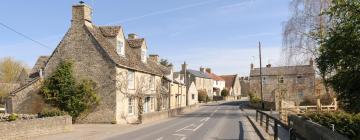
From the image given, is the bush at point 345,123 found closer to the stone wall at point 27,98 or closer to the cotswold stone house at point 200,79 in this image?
the stone wall at point 27,98

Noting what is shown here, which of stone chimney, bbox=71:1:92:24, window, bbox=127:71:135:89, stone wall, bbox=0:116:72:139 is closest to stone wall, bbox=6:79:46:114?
stone chimney, bbox=71:1:92:24

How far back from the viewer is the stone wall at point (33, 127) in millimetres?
19484

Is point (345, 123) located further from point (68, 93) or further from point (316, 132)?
point (68, 93)

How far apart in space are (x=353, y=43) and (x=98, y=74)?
25508 mm

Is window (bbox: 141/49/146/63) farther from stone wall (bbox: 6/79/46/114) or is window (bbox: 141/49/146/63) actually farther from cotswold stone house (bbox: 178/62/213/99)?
cotswold stone house (bbox: 178/62/213/99)

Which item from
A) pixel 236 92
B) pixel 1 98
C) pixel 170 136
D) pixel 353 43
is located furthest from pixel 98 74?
pixel 236 92

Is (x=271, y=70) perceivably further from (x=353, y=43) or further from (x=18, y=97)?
(x=353, y=43)

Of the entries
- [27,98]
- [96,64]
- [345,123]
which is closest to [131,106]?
[96,64]

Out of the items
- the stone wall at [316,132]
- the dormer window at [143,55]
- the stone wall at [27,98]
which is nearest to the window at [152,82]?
the dormer window at [143,55]

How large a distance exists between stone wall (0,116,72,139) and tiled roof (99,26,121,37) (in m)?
13.7

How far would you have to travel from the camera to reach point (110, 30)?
38562mm

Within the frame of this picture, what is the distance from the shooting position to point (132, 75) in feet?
129

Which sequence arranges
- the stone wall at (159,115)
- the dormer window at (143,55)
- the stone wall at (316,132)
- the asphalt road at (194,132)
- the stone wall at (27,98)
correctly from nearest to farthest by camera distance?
1. the stone wall at (316,132)
2. the asphalt road at (194,132)
3. the stone wall at (27,98)
4. the stone wall at (159,115)
5. the dormer window at (143,55)

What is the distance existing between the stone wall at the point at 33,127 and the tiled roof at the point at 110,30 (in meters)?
13.7
